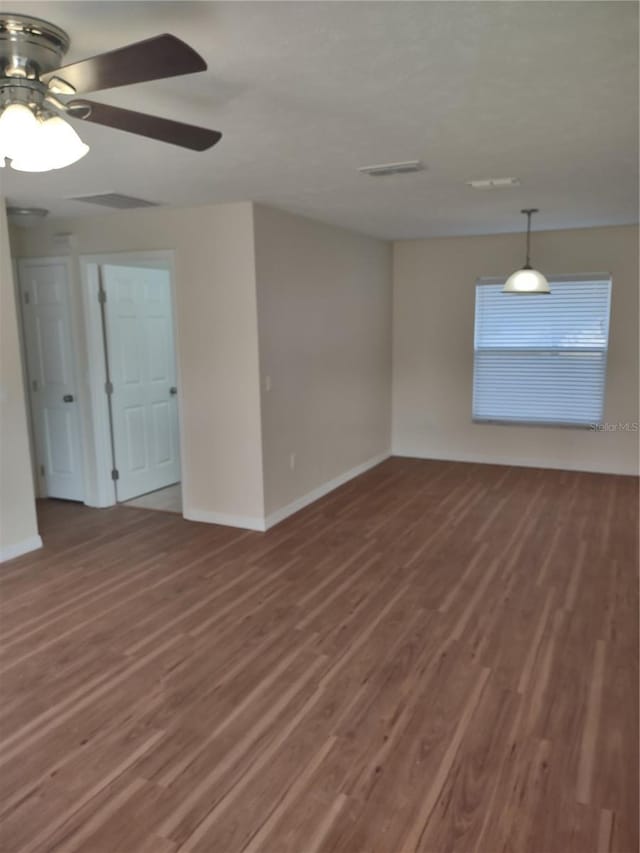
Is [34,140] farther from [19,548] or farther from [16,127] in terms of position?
[19,548]

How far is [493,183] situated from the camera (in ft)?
12.5

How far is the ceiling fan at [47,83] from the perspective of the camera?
1.54 metres

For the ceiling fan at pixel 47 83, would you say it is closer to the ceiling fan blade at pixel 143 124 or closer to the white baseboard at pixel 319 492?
the ceiling fan blade at pixel 143 124

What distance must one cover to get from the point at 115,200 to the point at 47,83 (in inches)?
102

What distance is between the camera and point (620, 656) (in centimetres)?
298

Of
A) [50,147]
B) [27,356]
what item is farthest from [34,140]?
[27,356]

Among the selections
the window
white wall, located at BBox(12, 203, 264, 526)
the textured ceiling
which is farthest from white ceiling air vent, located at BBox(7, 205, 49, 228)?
the window

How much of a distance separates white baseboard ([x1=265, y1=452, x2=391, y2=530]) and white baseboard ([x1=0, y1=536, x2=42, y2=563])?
A: 5.57 ft

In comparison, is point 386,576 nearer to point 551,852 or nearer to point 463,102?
point 551,852

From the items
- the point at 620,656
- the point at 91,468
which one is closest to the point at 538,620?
the point at 620,656

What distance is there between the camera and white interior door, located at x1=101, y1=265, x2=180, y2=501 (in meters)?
5.39

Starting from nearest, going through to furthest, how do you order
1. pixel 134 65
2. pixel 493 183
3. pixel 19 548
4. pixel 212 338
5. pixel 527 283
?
1. pixel 134 65
2. pixel 493 183
3. pixel 19 548
4. pixel 212 338
5. pixel 527 283

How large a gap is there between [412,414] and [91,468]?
12.1 ft

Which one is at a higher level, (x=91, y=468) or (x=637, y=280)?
(x=637, y=280)
